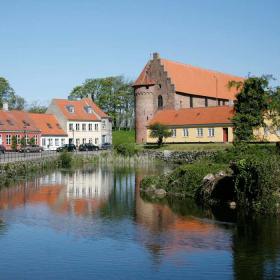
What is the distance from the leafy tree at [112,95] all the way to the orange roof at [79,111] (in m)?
15.8

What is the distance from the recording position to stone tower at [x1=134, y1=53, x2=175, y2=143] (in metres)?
68.0

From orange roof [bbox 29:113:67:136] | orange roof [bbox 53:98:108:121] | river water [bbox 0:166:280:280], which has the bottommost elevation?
river water [bbox 0:166:280:280]

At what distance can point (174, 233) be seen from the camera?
18.5 metres

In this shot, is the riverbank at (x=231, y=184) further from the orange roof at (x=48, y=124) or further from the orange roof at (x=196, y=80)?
the orange roof at (x=48, y=124)

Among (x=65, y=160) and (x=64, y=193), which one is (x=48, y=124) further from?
(x=64, y=193)

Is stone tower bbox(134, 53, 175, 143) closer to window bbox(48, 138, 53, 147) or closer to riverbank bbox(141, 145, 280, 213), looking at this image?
window bbox(48, 138, 53, 147)

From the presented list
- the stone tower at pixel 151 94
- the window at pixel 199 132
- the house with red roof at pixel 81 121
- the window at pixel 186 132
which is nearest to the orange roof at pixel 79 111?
the house with red roof at pixel 81 121

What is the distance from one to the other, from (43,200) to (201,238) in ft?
37.9

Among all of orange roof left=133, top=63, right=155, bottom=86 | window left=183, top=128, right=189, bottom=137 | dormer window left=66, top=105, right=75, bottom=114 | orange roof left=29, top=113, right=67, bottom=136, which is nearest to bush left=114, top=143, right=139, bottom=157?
window left=183, top=128, right=189, bottom=137

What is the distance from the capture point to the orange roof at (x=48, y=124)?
70312 millimetres

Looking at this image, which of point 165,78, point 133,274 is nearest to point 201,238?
point 133,274

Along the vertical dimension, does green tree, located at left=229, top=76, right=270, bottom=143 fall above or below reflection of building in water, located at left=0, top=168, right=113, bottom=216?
above

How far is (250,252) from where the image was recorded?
51.8 feet

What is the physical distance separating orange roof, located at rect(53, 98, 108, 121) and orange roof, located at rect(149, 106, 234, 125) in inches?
566
